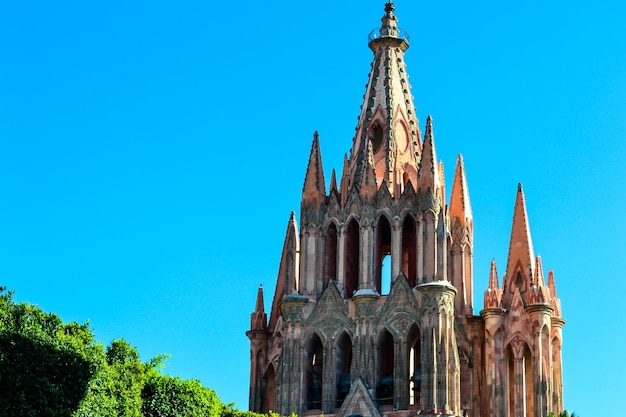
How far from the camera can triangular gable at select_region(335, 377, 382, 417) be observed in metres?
50.8

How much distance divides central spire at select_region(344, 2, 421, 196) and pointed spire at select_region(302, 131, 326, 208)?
117cm

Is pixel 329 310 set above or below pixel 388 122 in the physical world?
below

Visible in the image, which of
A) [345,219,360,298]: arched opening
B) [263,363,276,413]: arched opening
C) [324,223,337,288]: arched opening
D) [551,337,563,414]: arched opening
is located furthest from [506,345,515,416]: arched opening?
[263,363,276,413]: arched opening

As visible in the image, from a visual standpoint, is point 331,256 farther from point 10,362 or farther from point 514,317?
point 10,362

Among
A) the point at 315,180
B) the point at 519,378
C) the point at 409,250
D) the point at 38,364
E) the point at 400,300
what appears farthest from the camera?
the point at 315,180

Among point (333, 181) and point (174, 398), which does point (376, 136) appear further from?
point (174, 398)

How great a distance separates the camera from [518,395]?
52.7 metres

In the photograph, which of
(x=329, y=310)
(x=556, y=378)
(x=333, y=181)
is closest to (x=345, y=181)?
(x=333, y=181)

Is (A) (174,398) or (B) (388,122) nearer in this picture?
(A) (174,398)

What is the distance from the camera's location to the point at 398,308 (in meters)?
52.4

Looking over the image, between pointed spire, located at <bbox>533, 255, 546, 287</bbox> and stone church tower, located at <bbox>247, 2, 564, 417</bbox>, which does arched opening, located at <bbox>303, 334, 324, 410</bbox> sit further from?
pointed spire, located at <bbox>533, 255, 546, 287</bbox>

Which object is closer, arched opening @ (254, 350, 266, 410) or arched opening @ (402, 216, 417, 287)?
arched opening @ (402, 216, 417, 287)

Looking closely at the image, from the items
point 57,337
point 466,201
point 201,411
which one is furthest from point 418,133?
point 57,337

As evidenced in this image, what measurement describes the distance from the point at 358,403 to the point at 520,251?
9.36 meters
